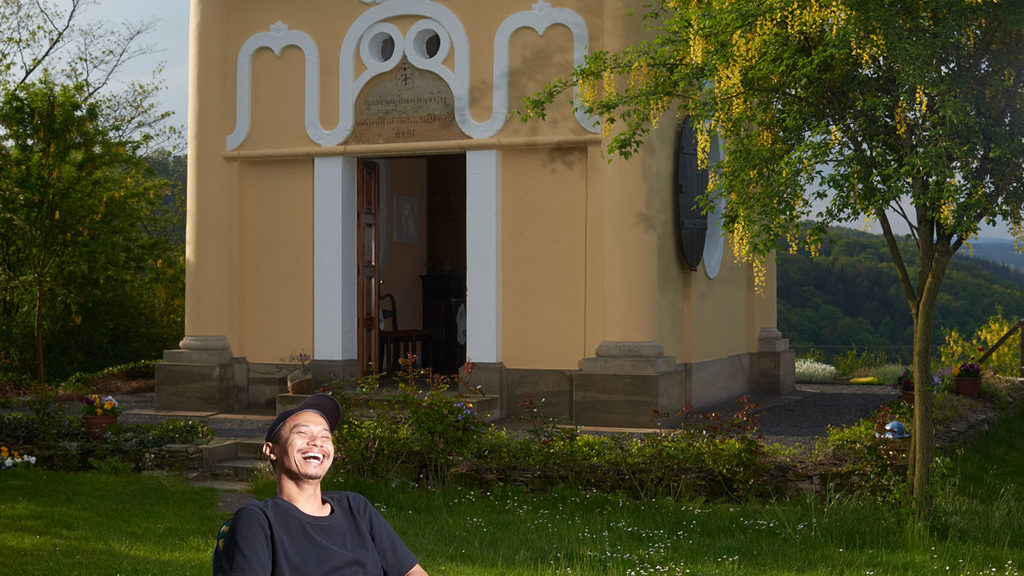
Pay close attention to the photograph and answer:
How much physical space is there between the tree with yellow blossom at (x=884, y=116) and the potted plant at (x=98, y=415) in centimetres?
614

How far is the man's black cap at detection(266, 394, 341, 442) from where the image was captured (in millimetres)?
3541

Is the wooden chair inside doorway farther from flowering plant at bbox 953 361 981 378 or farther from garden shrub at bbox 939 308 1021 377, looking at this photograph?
Result: garden shrub at bbox 939 308 1021 377

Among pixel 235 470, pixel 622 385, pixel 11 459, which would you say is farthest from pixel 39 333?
pixel 622 385

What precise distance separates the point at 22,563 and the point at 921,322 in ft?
19.9

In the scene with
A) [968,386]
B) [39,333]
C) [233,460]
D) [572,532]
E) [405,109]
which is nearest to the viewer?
[572,532]

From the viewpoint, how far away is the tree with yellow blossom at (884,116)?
7090 mm

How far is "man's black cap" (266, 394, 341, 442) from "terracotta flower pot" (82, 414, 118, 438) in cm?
739

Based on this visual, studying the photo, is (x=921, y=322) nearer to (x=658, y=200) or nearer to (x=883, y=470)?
(x=883, y=470)

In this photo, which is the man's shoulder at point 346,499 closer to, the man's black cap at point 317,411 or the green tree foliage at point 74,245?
the man's black cap at point 317,411

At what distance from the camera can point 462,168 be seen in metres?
17.2

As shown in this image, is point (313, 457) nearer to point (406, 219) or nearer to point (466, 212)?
point (466, 212)

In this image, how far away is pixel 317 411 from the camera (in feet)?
11.8

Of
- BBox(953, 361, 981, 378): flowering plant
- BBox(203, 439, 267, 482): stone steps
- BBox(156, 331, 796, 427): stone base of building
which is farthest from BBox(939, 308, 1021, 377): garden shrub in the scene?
BBox(203, 439, 267, 482): stone steps

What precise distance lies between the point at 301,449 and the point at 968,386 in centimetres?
1213
